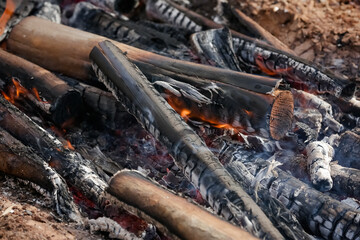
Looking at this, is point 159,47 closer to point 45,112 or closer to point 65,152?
point 45,112

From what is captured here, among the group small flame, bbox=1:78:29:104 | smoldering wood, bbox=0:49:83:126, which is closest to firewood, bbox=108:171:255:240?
smoldering wood, bbox=0:49:83:126

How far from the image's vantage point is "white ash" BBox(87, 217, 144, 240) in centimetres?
240

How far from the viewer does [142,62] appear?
10.2 ft

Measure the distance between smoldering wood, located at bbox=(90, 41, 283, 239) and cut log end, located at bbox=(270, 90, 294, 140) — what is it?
21.7 inches

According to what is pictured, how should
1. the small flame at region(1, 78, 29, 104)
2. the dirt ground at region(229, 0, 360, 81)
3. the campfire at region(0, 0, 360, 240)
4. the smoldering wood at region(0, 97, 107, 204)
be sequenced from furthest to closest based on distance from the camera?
the dirt ground at region(229, 0, 360, 81) → the small flame at region(1, 78, 29, 104) → the smoldering wood at region(0, 97, 107, 204) → the campfire at region(0, 0, 360, 240)

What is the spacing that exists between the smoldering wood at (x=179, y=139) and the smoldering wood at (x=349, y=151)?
42.1 inches

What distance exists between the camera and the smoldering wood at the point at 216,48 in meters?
3.52

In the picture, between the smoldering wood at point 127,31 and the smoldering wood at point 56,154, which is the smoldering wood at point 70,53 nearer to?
the smoldering wood at point 127,31

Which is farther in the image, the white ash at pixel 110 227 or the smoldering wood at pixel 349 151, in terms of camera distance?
the smoldering wood at pixel 349 151

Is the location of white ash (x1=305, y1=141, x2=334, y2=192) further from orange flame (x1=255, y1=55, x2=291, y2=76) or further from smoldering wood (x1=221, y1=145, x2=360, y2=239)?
orange flame (x1=255, y1=55, x2=291, y2=76)

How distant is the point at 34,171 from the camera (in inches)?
103

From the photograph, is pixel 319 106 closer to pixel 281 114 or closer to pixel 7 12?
pixel 281 114

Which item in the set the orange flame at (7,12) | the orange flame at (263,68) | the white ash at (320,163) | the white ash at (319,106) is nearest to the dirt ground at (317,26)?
the orange flame at (263,68)

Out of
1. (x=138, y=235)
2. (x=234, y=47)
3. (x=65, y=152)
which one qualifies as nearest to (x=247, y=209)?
(x=138, y=235)
